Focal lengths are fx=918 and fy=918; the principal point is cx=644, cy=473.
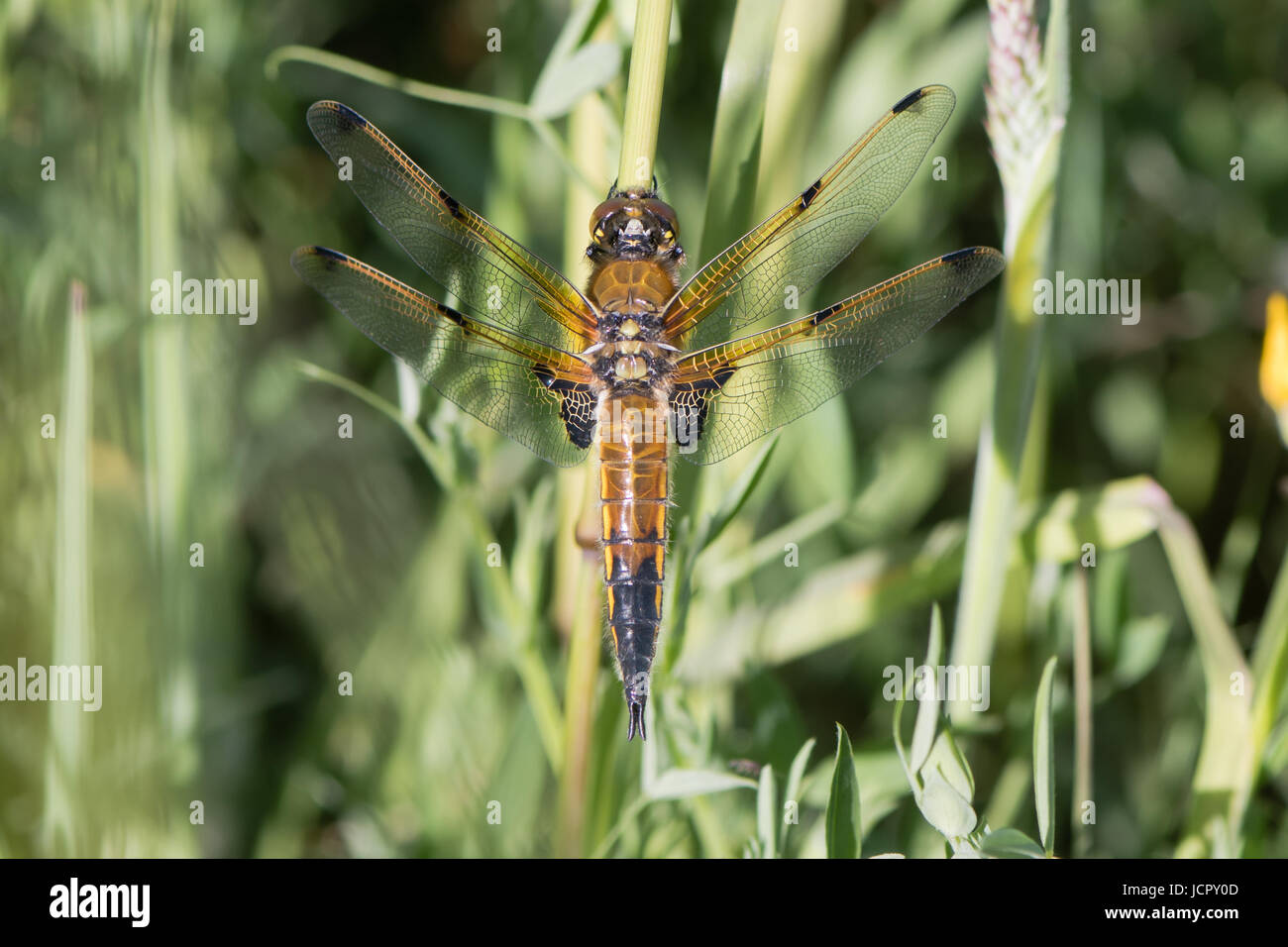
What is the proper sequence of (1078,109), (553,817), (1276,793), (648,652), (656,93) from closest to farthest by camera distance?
(656,93), (648,652), (553,817), (1276,793), (1078,109)

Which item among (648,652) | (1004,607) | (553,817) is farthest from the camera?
(1004,607)

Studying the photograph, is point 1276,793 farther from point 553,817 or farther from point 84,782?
point 84,782

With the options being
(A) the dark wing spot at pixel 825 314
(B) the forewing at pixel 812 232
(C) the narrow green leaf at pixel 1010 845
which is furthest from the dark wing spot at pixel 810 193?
(C) the narrow green leaf at pixel 1010 845

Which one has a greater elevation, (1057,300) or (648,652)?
(1057,300)

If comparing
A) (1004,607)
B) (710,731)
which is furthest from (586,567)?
(1004,607)

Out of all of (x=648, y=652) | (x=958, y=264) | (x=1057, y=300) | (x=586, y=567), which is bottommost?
(x=648, y=652)

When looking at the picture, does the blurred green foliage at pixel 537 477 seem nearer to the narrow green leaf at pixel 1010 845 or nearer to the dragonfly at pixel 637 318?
the dragonfly at pixel 637 318

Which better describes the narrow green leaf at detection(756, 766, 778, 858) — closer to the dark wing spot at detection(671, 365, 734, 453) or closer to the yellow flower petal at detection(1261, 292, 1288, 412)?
the dark wing spot at detection(671, 365, 734, 453)
